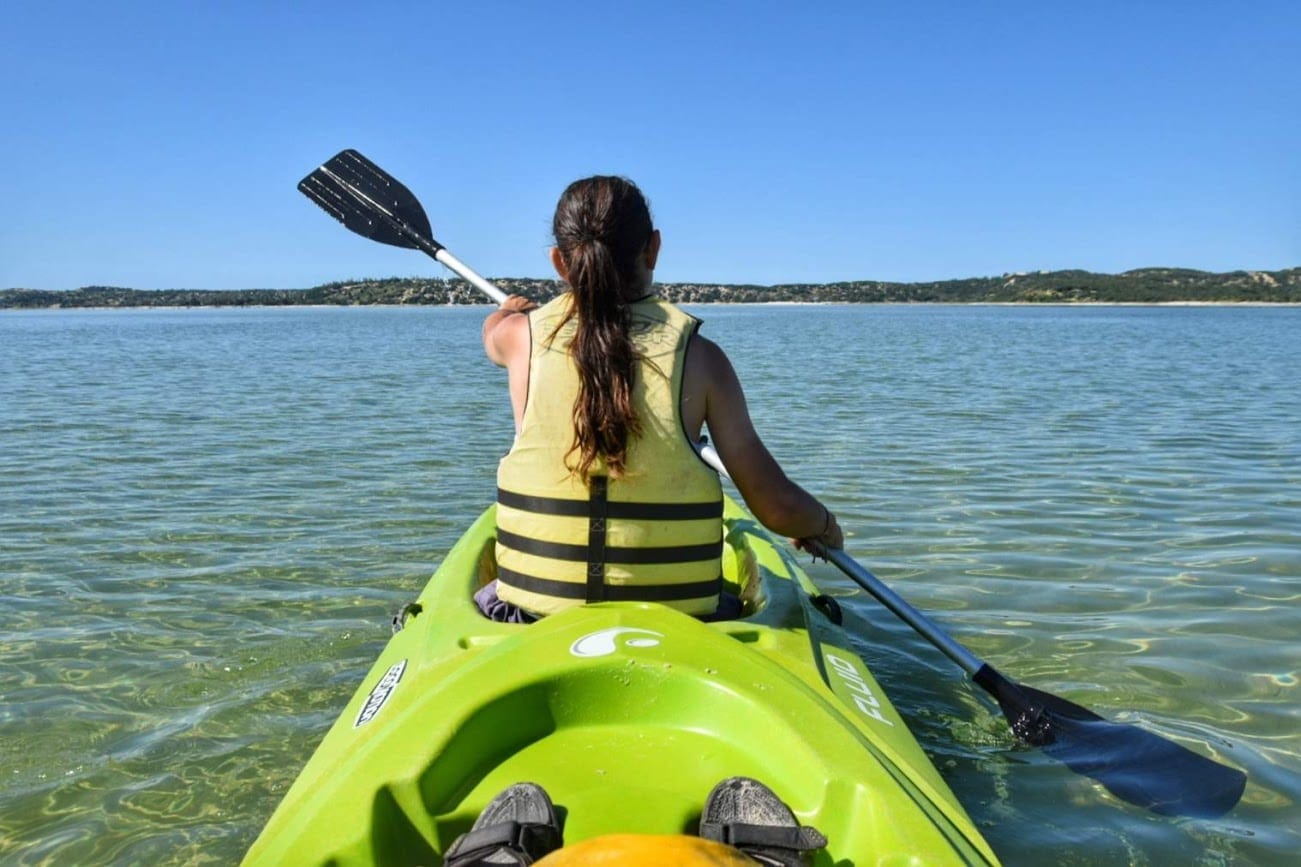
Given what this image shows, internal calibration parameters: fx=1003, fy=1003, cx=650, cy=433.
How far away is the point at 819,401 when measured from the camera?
44.9ft

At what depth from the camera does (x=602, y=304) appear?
2551 millimetres

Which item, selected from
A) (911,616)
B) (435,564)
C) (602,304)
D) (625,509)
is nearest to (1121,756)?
(911,616)

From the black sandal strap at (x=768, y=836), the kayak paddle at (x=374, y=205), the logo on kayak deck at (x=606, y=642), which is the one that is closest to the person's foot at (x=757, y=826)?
the black sandal strap at (x=768, y=836)

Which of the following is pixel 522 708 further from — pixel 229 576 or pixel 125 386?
pixel 125 386

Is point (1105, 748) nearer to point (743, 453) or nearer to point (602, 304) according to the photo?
point (743, 453)

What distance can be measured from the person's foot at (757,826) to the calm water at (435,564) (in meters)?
1.55

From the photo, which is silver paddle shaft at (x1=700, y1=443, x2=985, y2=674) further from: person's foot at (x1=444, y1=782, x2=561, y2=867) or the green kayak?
person's foot at (x1=444, y1=782, x2=561, y2=867)

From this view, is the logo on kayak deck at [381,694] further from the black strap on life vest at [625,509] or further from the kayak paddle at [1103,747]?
the kayak paddle at [1103,747]

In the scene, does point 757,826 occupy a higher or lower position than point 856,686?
higher

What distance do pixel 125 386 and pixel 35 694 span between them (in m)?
12.8

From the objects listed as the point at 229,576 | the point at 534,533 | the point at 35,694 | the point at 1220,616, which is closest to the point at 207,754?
the point at 35,694

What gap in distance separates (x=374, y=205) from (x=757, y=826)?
5604 millimetres

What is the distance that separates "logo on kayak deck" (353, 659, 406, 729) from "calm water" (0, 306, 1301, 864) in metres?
0.74

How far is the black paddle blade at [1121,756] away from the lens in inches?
125
